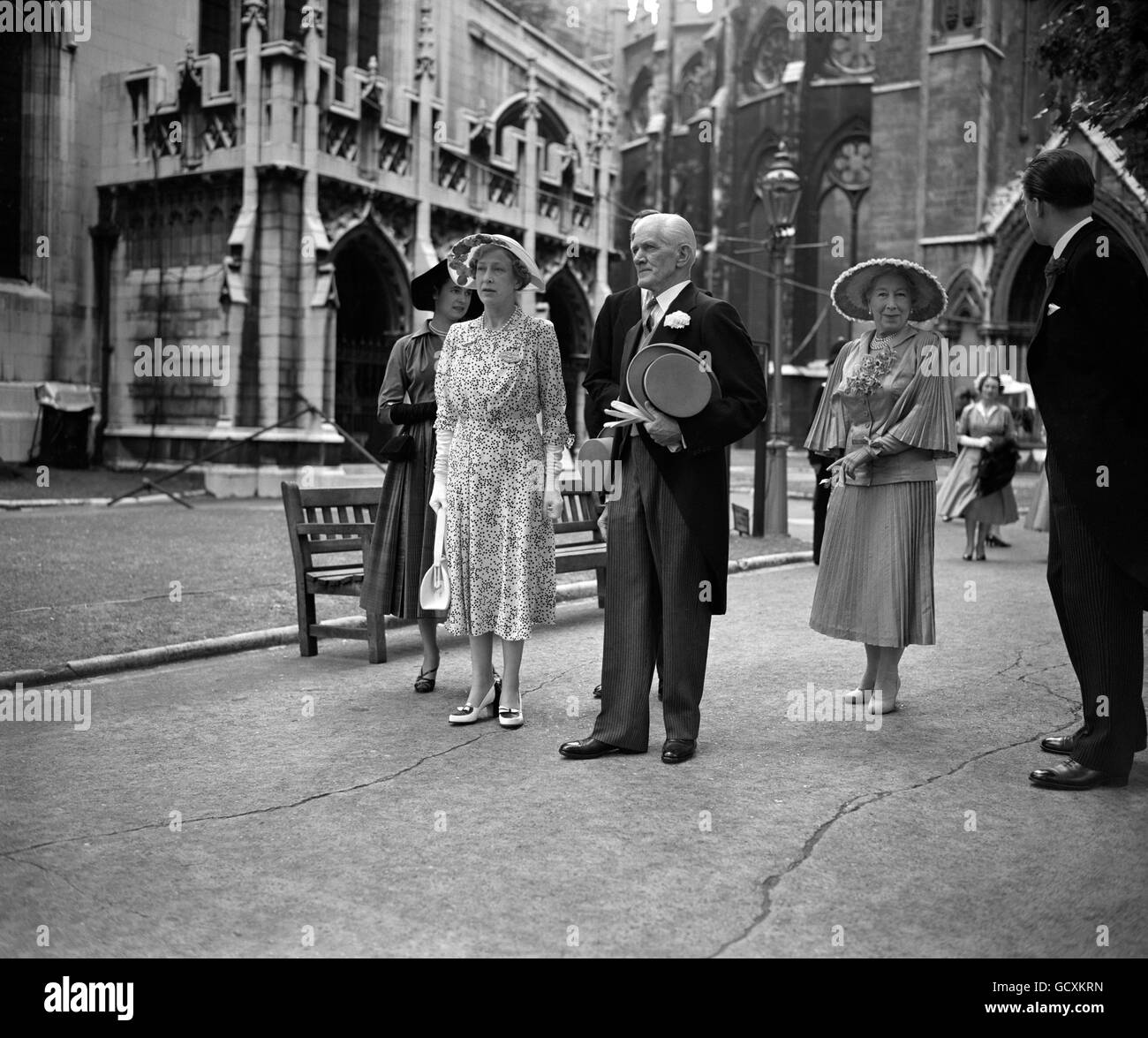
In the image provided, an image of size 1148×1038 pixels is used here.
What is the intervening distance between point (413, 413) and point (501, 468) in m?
1.18

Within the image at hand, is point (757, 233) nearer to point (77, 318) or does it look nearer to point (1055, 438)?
point (77, 318)

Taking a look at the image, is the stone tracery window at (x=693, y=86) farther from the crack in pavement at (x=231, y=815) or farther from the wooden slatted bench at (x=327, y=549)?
the crack in pavement at (x=231, y=815)

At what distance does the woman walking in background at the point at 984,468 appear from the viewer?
551 inches

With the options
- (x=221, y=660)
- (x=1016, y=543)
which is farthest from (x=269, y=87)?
(x=221, y=660)

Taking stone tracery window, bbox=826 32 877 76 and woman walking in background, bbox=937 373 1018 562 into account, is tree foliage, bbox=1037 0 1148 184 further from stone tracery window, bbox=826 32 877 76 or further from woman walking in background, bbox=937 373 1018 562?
stone tracery window, bbox=826 32 877 76

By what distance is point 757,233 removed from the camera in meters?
46.2

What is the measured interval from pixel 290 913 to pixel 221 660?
461 cm

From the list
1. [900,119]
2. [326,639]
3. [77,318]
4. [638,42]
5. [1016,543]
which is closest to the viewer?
[326,639]

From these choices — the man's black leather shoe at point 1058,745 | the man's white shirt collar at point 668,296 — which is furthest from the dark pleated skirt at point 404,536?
the man's black leather shoe at point 1058,745

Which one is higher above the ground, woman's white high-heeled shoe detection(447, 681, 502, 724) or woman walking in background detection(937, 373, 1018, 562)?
woman walking in background detection(937, 373, 1018, 562)

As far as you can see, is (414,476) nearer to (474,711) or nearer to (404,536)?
(404,536)

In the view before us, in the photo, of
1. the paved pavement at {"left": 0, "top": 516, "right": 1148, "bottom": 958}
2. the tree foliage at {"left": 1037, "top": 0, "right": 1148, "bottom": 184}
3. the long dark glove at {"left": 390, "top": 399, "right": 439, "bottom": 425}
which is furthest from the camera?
the tree foliage at {"left": 1037, "top": 0, "right": 1148, "bottom": 184}

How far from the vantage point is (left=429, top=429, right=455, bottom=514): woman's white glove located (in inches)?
239

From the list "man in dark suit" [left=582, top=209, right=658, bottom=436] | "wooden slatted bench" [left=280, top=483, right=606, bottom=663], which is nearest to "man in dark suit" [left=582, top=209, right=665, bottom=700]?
"man in dark suit" [left=582, top=209, right=658, bottom=436]
